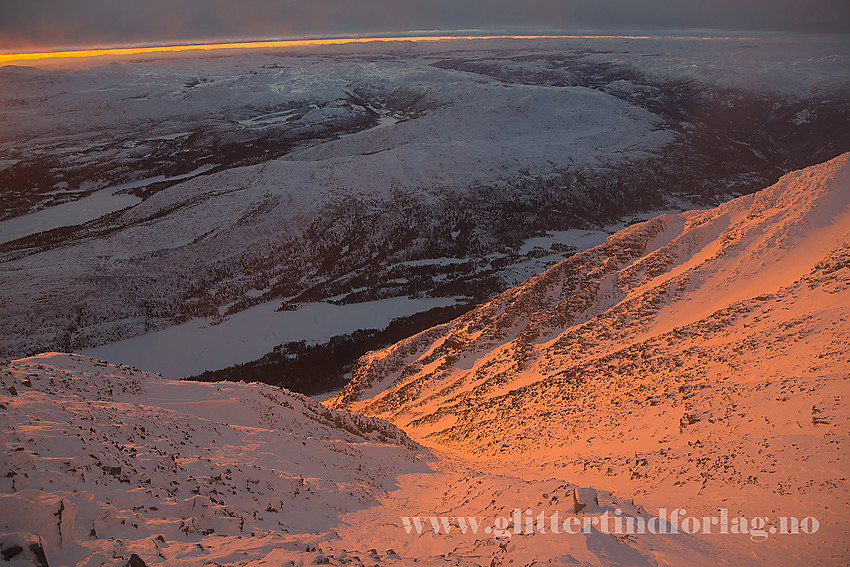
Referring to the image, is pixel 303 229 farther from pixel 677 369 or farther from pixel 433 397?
pixel 677 369

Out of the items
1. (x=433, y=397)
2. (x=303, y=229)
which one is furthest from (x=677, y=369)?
(x=303, y=229)

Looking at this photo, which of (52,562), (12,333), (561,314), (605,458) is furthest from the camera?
(12,333)

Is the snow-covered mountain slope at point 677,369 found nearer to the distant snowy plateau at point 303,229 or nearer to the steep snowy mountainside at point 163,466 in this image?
the steep snowy mountainside at point 163,466

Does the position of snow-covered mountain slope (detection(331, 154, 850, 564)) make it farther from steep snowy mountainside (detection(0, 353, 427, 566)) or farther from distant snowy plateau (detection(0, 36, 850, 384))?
distant snowy plateau (detection(0, 36, 850, 384))

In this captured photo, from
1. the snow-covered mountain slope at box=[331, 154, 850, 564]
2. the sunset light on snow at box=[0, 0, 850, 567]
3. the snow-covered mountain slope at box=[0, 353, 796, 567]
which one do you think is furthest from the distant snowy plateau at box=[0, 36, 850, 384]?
the snow-covered mountain slope at box=[0, 353, 796, 567]

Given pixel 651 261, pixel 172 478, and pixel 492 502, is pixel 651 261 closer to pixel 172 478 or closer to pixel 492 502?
pixel 492 502

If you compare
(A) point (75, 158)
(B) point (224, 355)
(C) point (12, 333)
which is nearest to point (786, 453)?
(B) point (224, 355)
